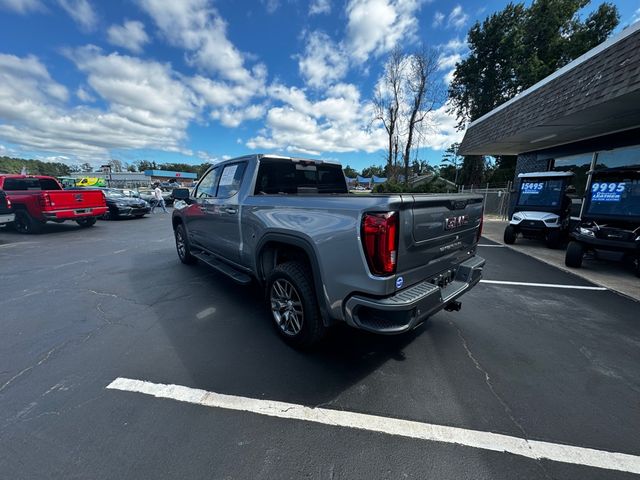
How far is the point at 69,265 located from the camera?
5.98m

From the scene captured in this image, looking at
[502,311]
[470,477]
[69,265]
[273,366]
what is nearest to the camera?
[470,477]

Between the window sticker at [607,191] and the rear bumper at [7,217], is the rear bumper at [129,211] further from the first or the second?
the window sticker at [607,191]

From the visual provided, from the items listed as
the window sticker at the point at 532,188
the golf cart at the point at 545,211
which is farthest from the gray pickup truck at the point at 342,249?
the window sticker at the point at 532,188

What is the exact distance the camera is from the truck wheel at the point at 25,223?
31.3 feet

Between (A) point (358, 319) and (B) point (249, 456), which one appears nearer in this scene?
(B) point (249, 456)

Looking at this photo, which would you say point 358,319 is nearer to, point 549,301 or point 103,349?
point 103,349

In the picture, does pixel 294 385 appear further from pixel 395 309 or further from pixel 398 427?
pixel 395 309

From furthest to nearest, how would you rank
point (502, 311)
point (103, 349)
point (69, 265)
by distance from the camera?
point (69, 265) → point (502, 311) → point (103, 349)

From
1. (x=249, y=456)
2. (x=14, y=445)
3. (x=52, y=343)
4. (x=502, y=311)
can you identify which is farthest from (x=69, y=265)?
(x=502, y=311)

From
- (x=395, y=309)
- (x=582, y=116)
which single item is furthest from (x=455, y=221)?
(x=582, y=116)

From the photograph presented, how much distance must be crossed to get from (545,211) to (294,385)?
9.48m

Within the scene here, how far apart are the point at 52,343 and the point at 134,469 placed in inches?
88.5

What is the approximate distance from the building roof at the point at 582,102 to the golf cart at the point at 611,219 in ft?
5.89

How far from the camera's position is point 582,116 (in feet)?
25.5
